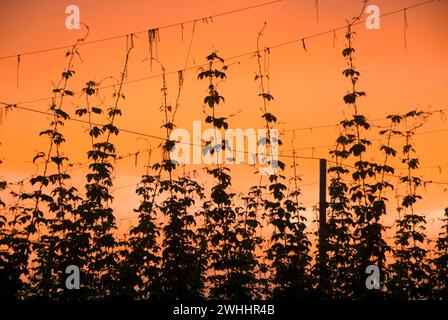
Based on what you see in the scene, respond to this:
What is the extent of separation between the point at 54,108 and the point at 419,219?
31.8ft

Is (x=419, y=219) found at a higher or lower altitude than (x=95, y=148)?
lower

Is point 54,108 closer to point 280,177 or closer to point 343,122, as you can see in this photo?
point 280,177

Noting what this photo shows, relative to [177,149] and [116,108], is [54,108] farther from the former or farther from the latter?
[177,149]

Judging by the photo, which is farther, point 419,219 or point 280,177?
point 419,219

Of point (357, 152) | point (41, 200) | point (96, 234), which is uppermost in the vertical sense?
point (357, 152)

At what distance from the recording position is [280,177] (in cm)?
1128

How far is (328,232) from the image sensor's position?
42.2 feet

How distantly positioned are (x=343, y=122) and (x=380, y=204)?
6.65ft
